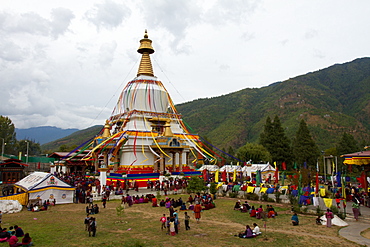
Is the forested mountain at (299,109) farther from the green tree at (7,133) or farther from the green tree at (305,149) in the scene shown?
the green tree at (7,133)

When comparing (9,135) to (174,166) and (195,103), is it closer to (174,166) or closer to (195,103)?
(174,166)

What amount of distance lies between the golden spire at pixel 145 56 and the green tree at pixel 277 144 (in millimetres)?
28192

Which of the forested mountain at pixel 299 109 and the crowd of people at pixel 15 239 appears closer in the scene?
the crowd of people at pixel 15 239

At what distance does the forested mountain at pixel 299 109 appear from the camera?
85.8 metres

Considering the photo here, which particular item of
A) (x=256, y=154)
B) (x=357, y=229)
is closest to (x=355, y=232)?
(x=357, y=229)

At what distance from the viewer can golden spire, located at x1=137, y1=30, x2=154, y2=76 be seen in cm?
3959

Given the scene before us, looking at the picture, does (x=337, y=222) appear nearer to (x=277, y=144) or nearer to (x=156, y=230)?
(x=156, y=230)

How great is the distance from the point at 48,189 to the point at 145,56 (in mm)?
24762

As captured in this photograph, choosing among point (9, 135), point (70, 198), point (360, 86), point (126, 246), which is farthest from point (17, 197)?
point (360, 86)

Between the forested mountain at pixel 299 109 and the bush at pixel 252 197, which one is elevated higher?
the forested mountain at pixel 299 109

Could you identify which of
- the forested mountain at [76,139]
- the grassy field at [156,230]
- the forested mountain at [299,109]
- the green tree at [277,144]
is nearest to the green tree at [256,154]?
the green tree at [277,144]

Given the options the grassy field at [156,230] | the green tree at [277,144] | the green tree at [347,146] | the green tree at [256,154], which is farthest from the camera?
the green tree at [277,144]

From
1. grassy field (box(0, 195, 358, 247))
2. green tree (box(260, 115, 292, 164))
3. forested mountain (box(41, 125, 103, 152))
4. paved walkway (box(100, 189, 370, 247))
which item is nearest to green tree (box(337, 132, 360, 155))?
green tree (box(260, 115, 292, 164))

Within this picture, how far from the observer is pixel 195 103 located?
151625 millimetres
